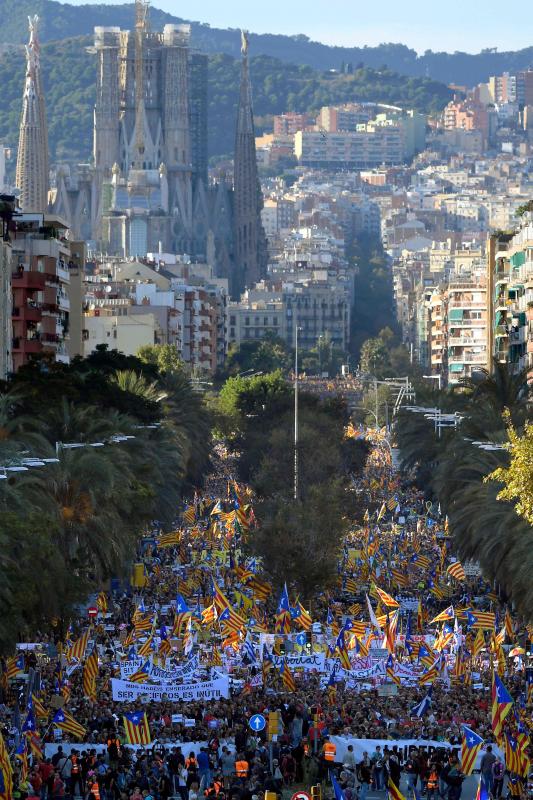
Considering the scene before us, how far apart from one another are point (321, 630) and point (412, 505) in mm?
57436

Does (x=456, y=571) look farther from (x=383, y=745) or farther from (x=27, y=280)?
(x=27, y=280)

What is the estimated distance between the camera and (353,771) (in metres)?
44.8

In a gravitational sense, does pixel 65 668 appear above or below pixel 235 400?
above

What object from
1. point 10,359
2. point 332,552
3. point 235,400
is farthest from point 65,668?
point 235,400

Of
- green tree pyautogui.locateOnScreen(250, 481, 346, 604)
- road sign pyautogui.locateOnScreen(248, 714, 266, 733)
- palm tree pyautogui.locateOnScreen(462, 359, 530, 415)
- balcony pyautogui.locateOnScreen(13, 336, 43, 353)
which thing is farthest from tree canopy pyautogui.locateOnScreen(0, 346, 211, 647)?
palm tree pyautogui.locateOnScreen(462, 359, 530, 415)

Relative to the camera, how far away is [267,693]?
53.8 meters

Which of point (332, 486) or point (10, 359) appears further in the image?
point (10, 359)

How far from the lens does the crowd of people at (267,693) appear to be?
1730 inches

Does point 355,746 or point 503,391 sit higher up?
point 355,746

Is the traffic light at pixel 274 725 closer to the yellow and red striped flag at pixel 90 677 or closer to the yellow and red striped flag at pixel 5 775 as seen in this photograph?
the yellow and red striped flag at pixel 90 677

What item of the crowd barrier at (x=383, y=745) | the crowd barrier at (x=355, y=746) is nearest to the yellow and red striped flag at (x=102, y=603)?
the crowd barrier at (x=355, y=746)

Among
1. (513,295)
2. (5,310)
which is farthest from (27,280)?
(513,295)

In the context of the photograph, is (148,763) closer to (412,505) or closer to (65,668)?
(65,668)

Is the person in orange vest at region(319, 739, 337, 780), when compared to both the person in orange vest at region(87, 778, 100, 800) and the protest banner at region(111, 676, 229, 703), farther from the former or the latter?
the protest banner at region(111, 676, 229, 703)
